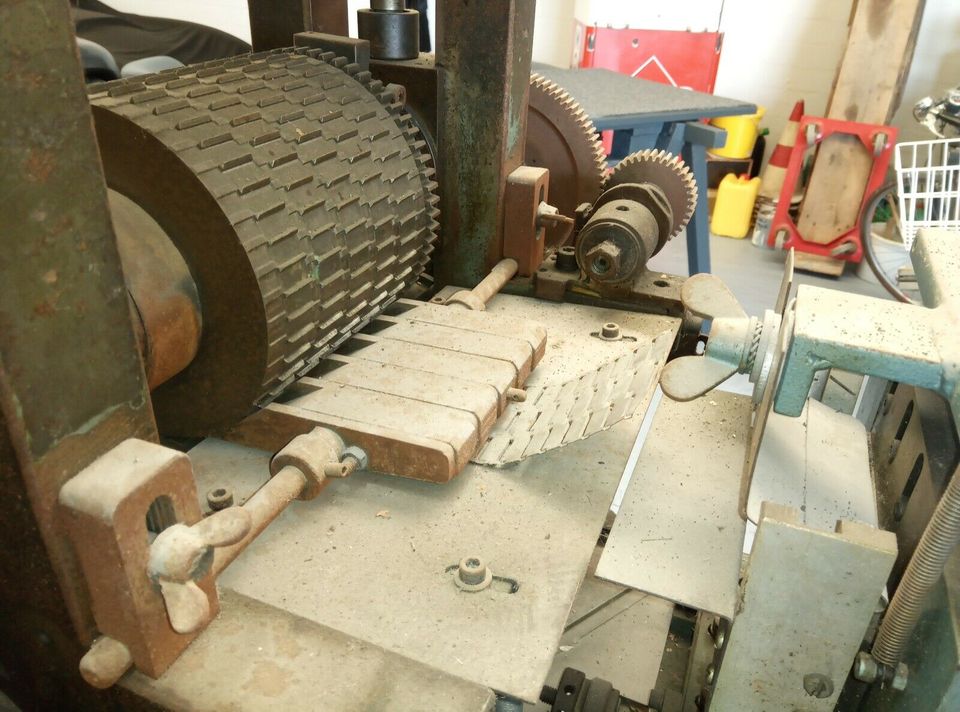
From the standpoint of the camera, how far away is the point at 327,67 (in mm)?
1127

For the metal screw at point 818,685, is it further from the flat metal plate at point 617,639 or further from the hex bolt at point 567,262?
the hex bolt at point 567,262

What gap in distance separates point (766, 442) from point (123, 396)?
72cm

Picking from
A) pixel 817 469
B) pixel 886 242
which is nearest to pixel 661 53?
pixel 886 242

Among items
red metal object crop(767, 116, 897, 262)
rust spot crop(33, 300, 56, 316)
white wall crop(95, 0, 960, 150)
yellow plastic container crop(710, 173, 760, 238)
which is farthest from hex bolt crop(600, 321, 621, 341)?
white wall crop(95, 0, 960, 150)

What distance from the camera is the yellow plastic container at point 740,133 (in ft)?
12.2

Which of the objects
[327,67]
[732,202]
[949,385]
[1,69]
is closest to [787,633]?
[949,385]

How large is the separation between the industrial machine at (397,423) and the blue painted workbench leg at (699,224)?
1.01 metres

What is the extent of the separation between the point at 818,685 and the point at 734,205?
3275mm

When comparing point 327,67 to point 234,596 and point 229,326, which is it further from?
point 234,596

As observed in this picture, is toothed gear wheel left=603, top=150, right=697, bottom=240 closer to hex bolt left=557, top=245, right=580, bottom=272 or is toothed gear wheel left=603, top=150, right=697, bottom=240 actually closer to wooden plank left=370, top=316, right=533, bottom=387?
hex bolt left=557, top=245, right=580, bottom=272

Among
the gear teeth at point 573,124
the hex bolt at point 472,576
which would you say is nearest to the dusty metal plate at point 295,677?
the hex bolt at point 472,576

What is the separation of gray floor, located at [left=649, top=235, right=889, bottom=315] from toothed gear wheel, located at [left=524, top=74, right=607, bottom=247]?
165cm

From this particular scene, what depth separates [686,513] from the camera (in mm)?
891

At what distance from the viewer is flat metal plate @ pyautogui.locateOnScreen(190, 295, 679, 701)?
68 cm
